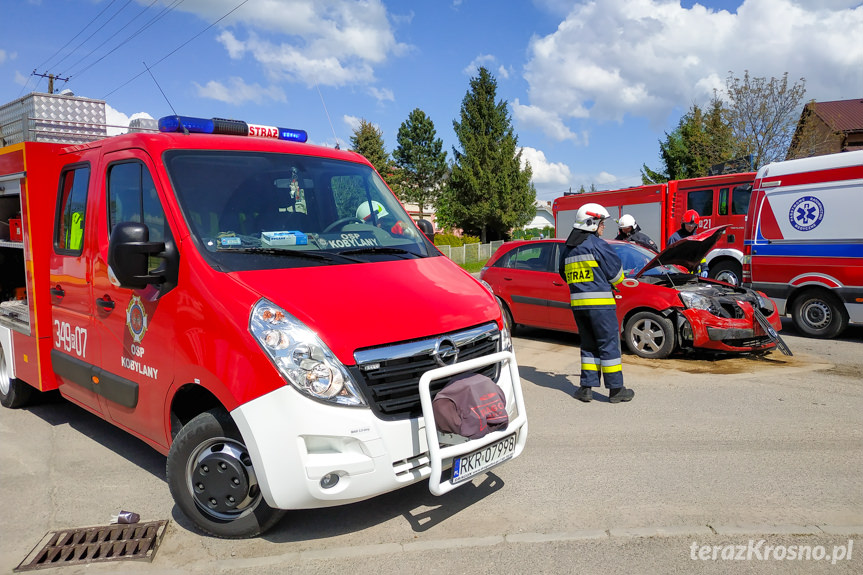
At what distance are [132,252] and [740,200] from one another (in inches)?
548

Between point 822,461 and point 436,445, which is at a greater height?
point 436,445

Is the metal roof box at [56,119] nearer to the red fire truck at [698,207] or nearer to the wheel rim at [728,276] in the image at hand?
the red fire truck at [698,207]

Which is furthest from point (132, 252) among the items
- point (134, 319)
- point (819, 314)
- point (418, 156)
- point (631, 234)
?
point (418, 156)

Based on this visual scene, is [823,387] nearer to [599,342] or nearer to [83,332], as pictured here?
[599,342]

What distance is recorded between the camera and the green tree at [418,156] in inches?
2147

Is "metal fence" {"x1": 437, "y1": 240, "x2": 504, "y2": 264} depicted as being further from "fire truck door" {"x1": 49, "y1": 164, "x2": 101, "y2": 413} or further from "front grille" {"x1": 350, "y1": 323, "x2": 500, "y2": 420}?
"front grille" {"x1": 350, "y1": 323, "x2": 500, "y2": 420}

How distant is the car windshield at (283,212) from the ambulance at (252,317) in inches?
0.5

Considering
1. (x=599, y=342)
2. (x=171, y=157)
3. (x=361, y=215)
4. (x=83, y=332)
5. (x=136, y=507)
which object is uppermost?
(x=171, y=157)

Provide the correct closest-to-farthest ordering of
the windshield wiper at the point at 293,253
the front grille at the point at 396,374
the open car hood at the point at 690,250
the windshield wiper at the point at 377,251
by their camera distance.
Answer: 1. the front grille at the point at 396,374
2. the windshield wiper at the point at 293,253
3. the windshield wiper at the point at 377,251
4. the open car hood at the point at 690,250

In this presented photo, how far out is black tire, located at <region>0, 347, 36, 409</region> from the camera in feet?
19.4

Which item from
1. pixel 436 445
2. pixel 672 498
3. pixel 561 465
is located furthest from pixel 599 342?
pixel 436 445

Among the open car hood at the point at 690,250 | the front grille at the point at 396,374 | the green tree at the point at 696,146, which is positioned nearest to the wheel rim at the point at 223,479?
the front grille at the point at 396,374

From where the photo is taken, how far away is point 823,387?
637cm

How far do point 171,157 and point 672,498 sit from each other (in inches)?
146
